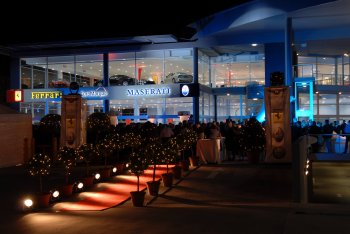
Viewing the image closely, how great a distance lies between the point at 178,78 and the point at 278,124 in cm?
1860

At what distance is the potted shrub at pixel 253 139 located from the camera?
63.2 ft

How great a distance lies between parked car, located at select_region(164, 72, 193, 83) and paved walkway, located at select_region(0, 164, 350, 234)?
2199 centimetres

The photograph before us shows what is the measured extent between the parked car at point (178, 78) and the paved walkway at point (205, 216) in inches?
866

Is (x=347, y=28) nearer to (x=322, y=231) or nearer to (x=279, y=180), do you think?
(x=279, y=180)

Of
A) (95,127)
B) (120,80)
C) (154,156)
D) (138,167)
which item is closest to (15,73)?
(120,80)

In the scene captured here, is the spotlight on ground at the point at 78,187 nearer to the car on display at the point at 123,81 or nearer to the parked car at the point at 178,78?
the parked car at the point at 178,78

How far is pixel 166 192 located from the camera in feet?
42.7

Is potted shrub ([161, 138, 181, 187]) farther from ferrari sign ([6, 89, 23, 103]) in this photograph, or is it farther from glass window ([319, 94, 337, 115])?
glass window ([319, 94, 337, 115])

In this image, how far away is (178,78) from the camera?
35.5 m

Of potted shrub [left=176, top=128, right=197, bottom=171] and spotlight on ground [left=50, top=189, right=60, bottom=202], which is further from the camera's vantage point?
potted shrub [left=176, top=128, right=197, bottom=171]

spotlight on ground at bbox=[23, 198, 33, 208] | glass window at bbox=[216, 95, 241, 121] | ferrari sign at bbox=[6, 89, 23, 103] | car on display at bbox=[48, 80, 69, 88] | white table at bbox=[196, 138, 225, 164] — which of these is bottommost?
spotlight on ground at bbox=[23, 198, 33, 208]

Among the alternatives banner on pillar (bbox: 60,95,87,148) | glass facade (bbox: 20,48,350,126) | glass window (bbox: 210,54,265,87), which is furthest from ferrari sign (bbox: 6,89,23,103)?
banner on pillar (bbox: 60,95,87,148)

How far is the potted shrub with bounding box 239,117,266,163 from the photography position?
19250mm

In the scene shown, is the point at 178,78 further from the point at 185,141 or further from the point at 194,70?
the point at 185,141
